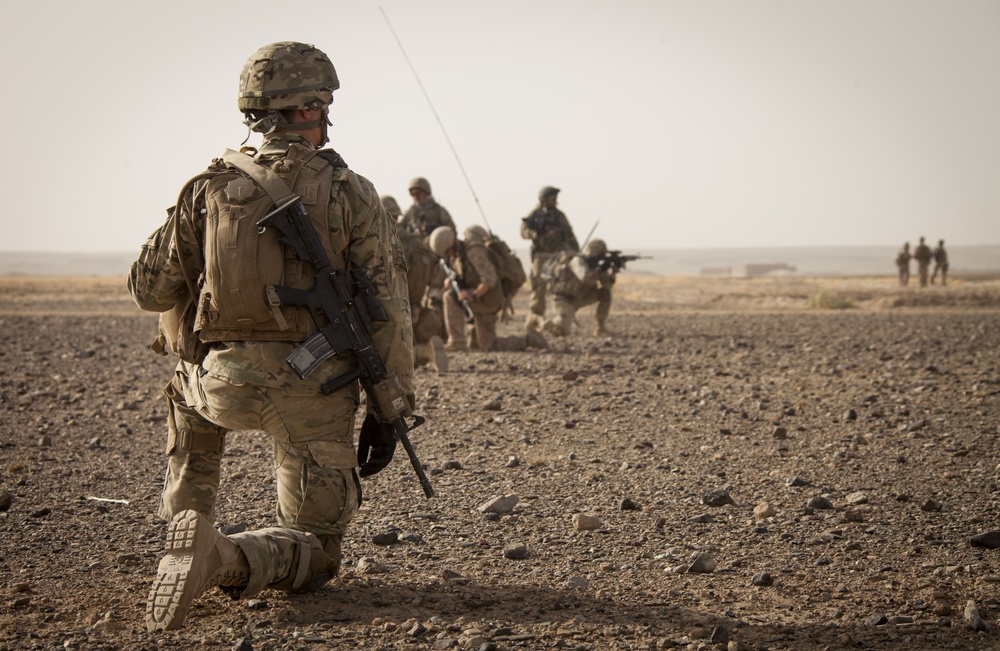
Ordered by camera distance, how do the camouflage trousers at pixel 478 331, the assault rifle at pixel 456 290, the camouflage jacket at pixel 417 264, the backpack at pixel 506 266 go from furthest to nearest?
the camouflage trousers at pixel 478 331, the backpack at pixel 506 266, the assault rifle at pixel 456 290, the camouflage jacket at pixel 417 264

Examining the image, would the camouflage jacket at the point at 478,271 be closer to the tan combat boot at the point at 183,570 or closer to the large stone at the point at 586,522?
the large stone at the point at 586,522

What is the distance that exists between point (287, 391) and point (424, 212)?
33.8 ft

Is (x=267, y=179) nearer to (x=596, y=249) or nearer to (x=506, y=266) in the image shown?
(x=506, y=266)

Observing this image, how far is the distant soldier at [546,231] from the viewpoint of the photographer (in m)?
18.1

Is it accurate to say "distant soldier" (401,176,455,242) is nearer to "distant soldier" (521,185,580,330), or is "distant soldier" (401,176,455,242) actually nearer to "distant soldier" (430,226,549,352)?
"distant soldier" (430,226,549,352)

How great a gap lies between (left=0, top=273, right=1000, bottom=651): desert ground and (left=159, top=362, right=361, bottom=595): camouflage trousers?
0.22 m

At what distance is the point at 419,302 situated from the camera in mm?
12891

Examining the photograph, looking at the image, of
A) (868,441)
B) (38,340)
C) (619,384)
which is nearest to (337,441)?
(868,441)

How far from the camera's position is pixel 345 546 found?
521 cm

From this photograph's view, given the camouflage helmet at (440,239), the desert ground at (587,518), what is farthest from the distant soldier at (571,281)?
the desert ground at (587,518)

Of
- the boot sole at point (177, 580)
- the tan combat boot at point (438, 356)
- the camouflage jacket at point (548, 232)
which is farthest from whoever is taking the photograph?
the camouflage jacket at point (548, 232)

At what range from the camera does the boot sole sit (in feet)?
11.7

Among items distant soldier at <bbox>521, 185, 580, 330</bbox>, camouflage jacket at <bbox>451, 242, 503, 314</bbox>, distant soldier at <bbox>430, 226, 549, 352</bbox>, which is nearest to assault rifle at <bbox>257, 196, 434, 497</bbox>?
distant soldier at <bbox>430, 226, 549, 352</bbox>

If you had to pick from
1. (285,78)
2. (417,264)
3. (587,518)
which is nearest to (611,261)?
(417,264)
